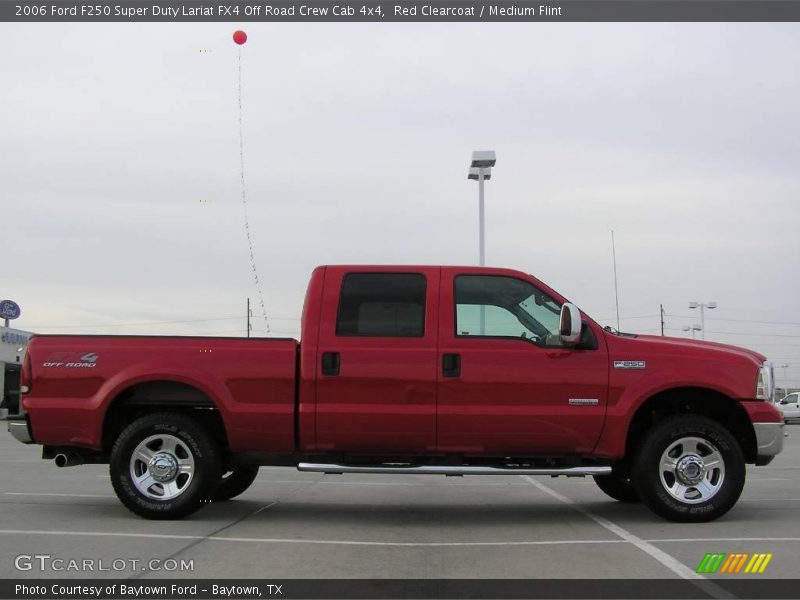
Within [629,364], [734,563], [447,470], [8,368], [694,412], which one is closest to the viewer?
[734,563]

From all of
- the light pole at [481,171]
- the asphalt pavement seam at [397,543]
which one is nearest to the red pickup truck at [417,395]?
the asphalt pavement seam at [397,543]

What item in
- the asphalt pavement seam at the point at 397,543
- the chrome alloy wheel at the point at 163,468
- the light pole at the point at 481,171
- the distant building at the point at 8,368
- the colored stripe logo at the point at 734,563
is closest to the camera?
the colored stripe logo at the point at 734,563

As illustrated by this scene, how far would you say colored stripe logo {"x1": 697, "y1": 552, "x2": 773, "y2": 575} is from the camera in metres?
6.00

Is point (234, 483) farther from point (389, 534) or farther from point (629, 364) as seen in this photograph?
point (629, 364)

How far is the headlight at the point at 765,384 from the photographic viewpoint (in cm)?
798

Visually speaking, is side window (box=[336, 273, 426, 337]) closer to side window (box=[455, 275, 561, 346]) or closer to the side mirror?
side window (box=[455, 275, 561, 346])

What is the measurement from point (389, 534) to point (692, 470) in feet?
8.63

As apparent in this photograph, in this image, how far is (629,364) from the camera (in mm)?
7891

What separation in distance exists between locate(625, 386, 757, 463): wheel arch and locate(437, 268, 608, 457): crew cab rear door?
21.4 inches

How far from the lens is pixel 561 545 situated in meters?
6.95

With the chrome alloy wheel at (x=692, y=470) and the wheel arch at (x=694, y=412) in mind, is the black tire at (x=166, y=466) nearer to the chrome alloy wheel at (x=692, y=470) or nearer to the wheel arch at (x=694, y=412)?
the wheel arch at (x=694, y=412)

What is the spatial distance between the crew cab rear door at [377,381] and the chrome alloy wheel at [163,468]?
119 cm

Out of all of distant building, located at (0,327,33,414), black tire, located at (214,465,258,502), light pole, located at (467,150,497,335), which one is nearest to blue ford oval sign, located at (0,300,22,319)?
distant building, located at (0,327,33,414)

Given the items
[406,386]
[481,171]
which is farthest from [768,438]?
[481,171]
